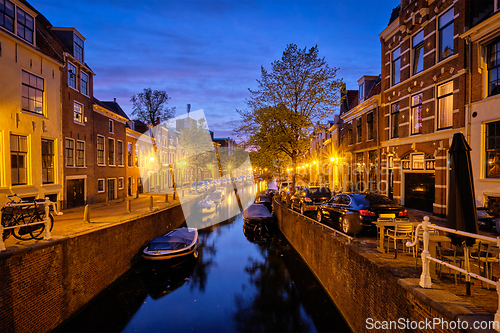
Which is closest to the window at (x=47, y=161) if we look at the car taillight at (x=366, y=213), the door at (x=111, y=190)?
the door at (x=111, y=190)

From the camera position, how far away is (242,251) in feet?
56.1

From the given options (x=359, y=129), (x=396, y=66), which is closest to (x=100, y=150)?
(x=359, y=129)

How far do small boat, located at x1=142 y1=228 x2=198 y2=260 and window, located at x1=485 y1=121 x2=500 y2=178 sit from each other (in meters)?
14.5

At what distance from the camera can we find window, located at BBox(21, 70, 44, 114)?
14834 millimetres

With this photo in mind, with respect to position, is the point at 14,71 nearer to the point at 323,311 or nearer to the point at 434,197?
the point at 323,311

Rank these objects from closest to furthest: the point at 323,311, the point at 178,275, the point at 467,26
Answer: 1. the point at 323,311
2. the point at 467,26
3. the point at 178,275

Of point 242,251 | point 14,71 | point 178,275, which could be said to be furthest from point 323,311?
point 14,71

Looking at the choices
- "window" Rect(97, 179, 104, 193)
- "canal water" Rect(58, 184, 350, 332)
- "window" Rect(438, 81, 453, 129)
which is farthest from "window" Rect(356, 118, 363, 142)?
"window" Rect(97, 179, 104, 193)

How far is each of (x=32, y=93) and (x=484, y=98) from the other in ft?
76.6

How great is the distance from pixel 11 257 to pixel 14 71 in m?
11.9

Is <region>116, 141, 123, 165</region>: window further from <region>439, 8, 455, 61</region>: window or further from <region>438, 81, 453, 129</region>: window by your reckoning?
<region>439, 8, 455, 61</region>: window

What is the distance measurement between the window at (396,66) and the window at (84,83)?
76.3 feet

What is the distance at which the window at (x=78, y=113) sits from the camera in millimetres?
19625

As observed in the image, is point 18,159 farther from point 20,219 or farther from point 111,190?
point 111,190
